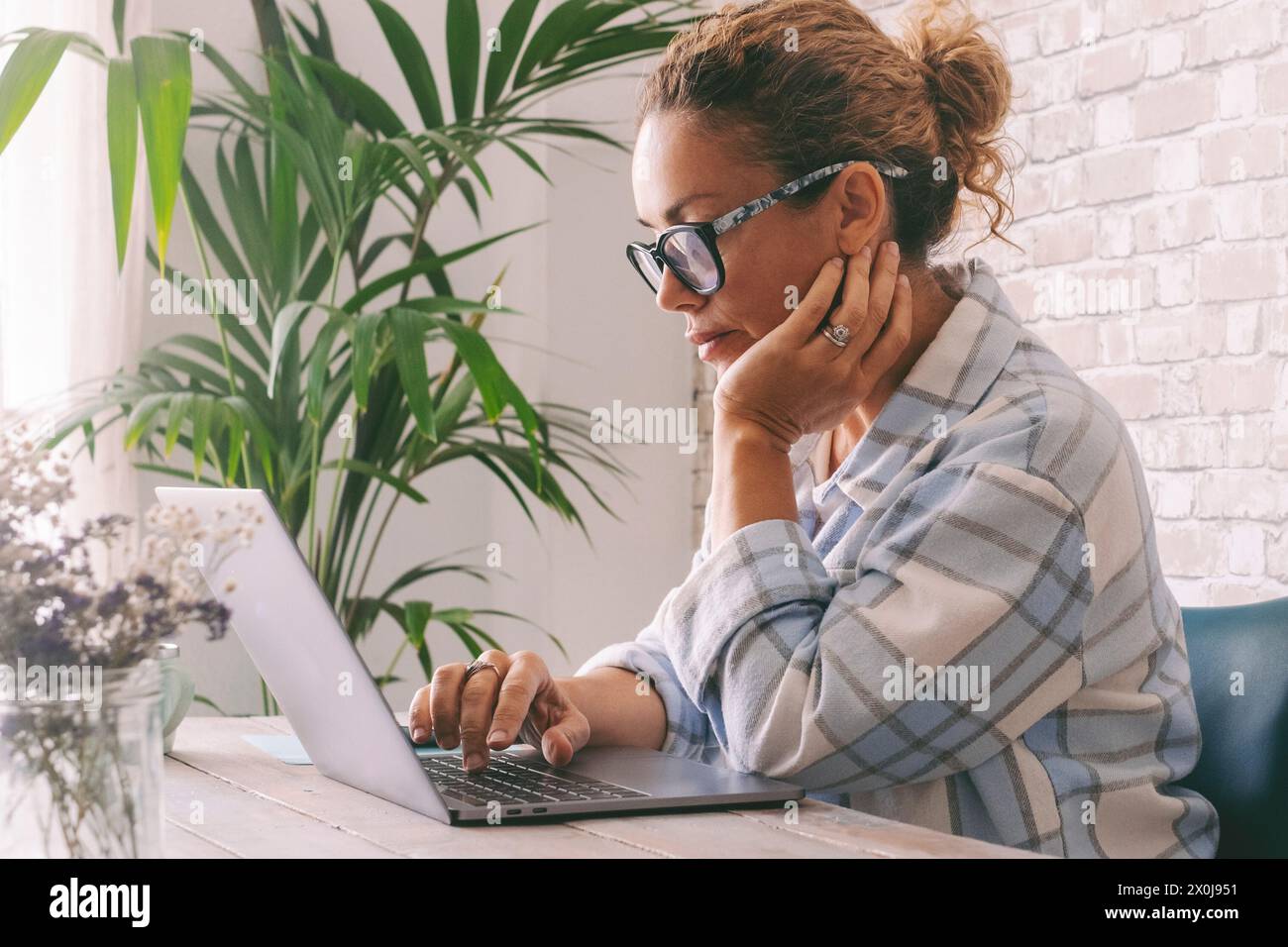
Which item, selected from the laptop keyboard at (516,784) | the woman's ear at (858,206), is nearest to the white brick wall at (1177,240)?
the woman's ear at (858,206)

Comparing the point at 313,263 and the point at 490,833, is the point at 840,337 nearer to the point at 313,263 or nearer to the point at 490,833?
the point at 490,833

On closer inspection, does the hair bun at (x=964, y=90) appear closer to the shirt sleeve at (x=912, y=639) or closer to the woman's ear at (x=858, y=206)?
the woman's ear at (x=858, y=206)

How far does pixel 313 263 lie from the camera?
102 inches

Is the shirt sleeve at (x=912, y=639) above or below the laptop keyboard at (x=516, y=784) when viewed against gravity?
above

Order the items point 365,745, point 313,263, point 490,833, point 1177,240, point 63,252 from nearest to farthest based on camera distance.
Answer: point 490,833, point 365,745, point 1177,240, point 63,252, point 313,263

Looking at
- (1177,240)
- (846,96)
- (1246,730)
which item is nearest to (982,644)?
(1246,730)

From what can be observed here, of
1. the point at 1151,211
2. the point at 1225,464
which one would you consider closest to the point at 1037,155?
the point at 1151,211

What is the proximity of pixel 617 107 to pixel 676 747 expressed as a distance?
2.10 metres

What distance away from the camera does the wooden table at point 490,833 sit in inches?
33.3

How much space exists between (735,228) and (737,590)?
1.16 ft

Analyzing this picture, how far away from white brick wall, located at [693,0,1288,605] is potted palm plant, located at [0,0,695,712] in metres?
0.66

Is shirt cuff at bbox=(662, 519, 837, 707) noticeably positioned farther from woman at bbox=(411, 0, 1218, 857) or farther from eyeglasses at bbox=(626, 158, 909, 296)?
eyeglasses at bbox=(626, 158, 909, 296)

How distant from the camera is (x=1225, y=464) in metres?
2.02
